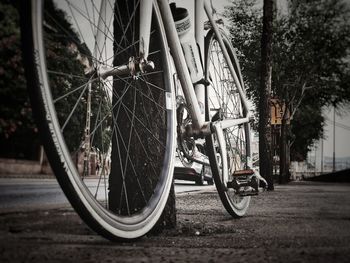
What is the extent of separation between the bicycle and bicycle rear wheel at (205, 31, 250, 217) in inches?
0.5

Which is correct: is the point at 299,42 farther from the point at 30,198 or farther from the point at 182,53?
the point at 182,53

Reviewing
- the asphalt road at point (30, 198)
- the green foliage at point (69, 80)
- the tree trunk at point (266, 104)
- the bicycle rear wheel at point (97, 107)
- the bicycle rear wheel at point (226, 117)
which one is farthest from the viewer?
the tree trunk at point (266, 104)

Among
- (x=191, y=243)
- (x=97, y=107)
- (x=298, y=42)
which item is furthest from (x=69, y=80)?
(x=298, y=42)

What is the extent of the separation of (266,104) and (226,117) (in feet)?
29.5

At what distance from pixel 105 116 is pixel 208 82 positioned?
1.28 meters

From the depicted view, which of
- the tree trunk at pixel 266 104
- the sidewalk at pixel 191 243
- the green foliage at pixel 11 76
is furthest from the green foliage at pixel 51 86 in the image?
the tree trunk at pixel 266 104

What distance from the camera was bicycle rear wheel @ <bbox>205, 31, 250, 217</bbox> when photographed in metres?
3.32

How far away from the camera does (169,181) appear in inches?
104

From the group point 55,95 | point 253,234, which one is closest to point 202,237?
point 253,234

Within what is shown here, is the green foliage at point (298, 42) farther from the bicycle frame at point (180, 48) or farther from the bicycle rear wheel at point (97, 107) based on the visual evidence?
the bicycle rear wheel at point (97, 107)

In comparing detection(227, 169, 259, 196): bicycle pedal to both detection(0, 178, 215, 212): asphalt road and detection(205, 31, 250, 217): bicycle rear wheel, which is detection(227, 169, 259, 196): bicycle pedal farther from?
detection(0, 178, 215, 212): asphalt road

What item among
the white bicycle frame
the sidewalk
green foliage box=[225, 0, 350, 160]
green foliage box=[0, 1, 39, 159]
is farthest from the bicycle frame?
green foliage box=[225, 0, 350, 160]

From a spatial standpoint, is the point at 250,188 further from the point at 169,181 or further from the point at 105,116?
the point at 105,116

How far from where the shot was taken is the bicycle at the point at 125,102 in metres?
1.66
